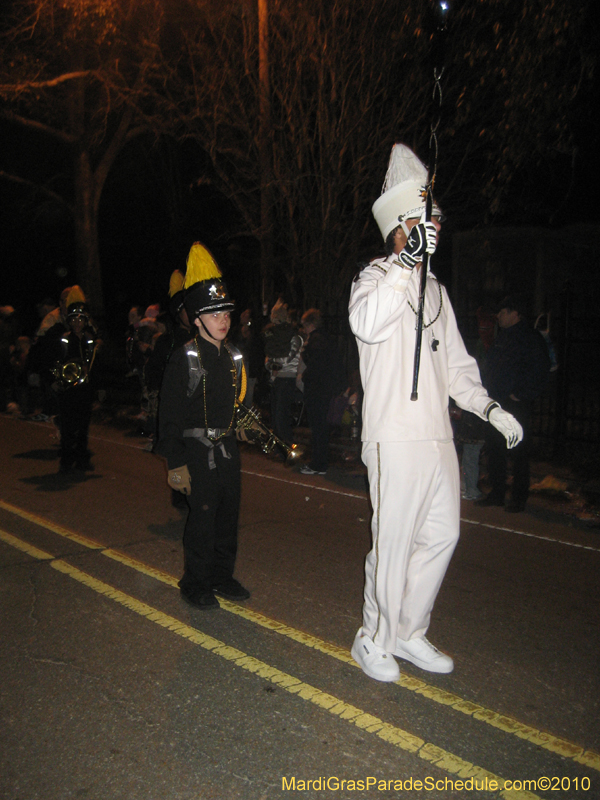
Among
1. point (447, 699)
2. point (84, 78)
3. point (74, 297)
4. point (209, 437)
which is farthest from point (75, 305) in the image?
point (84, 78)

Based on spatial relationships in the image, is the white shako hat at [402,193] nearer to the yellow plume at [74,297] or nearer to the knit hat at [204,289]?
the knit hat at [204,289]

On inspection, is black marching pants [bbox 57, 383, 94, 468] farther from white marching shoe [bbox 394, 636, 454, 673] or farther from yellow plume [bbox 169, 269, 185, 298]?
white marching shoe [bbox 394, 636, 454, 673]

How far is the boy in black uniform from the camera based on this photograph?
445cm

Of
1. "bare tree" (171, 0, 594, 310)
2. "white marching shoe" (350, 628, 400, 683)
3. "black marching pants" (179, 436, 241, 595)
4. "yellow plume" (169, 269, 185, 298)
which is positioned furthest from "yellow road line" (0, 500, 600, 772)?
"bare tree" (171, 0, 594, 310)

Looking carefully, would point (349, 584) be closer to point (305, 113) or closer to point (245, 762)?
point (245, 762)

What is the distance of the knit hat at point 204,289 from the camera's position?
4461 mm

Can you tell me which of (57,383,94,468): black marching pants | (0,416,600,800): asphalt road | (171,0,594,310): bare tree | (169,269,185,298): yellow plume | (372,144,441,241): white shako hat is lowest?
(0,416,600,800): asphalt road

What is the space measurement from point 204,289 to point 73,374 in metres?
4.34

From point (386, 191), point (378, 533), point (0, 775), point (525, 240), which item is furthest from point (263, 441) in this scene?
point (525, 240)

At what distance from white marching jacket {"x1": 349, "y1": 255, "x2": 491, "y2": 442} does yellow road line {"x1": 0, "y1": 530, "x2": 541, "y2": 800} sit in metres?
1.26

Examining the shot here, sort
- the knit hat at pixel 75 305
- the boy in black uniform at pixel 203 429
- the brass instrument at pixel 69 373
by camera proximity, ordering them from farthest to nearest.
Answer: the knit hat at pixel 75 305 → the brass instrument at pixel 69 373 → the boy in black uniform at pixel 203 429

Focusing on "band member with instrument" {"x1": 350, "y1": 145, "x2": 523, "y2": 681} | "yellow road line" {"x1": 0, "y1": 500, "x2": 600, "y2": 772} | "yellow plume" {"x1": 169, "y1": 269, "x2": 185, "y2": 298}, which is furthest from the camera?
"yellow plume" {"x1": 169, "y1": 269, "x2": 185, "y2": 298}

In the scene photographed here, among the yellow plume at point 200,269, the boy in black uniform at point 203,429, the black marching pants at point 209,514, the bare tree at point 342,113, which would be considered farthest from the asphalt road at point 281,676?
the bare tree at point 342,113

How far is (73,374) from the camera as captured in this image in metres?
8.31
